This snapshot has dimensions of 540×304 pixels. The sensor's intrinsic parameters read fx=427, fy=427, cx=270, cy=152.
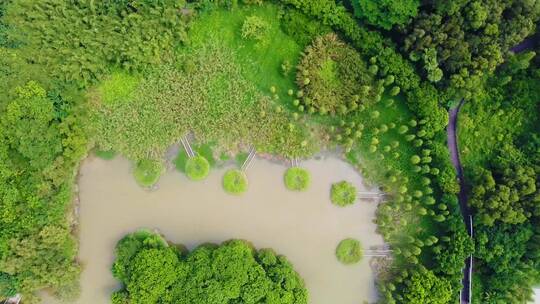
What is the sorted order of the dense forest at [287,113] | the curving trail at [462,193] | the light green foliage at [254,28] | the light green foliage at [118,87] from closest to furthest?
the dense forest at [287,113], the curving trail at [462,193], the light green foliage at [254,28], the light green foliage at [118,87]

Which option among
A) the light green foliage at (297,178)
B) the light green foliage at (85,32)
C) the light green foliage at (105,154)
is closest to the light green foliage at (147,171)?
the light green foliage at (105,154)

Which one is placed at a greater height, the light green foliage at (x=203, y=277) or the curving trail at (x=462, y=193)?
the curving trail at (x=462, y=193)

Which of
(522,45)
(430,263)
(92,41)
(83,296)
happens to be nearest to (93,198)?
(83,296)

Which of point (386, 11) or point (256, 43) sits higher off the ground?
point (386, 11)

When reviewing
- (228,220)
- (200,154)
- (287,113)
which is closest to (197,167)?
(200,154)

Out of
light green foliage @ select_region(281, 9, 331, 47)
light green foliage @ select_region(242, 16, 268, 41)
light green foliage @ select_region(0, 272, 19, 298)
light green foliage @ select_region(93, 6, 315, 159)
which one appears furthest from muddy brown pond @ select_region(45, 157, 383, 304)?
light green foliage @ select_region(281, 9, 331, 47)

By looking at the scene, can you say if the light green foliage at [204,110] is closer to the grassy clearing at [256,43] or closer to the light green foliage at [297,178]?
the grassy clearing at [256,43]

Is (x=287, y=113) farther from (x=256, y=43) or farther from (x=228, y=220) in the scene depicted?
(x=228, y=220)

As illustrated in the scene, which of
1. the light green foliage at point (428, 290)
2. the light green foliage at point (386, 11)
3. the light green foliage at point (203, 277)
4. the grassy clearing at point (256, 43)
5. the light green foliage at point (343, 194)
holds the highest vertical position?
the light green foliage at point (386, 11)
